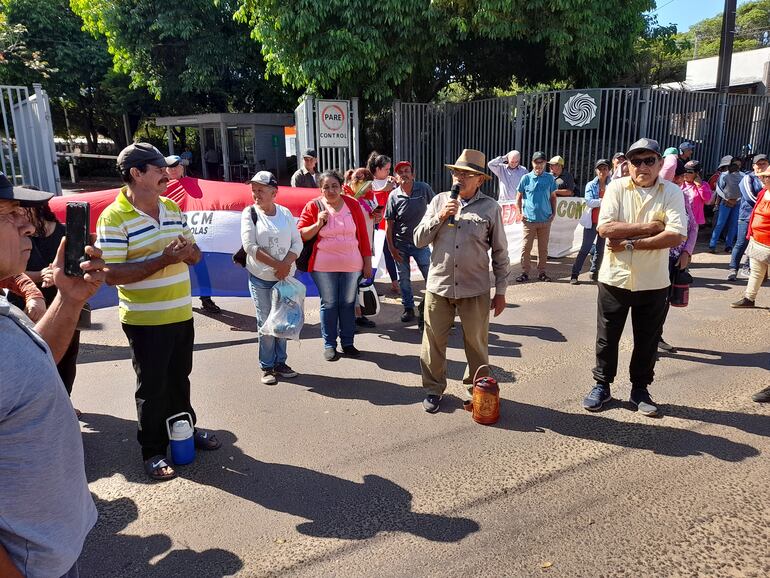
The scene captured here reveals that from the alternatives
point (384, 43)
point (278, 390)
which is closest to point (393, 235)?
point (278, 390)

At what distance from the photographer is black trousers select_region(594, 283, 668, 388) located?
425 cm

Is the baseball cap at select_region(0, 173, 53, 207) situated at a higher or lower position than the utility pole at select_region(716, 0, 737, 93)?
lower

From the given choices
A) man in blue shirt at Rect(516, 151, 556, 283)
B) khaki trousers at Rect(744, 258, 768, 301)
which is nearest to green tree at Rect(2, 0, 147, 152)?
man in blue shirt at Rect(516, 151, 556, 283)

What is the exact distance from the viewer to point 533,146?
12539 mm

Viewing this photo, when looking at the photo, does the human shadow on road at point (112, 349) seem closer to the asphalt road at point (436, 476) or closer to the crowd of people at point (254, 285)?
the asphalt road at point (436, 476)

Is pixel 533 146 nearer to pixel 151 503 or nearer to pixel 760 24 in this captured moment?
pixel 151 503

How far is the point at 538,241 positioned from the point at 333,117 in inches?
197

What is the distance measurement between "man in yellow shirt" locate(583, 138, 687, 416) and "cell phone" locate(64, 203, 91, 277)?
11.3 feet

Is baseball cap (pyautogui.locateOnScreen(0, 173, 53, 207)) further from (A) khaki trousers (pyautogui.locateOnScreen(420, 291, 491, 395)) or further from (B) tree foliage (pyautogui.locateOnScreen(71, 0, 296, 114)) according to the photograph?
(B) tree foliage (pyautogui.locateOnScreen(71, 0, 296, 114))

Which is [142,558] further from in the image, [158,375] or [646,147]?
[646,147]

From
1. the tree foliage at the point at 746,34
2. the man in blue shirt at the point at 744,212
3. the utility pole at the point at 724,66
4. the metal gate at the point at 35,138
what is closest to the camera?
the metal gate at the point at 35,138

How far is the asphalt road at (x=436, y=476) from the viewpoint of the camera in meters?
2.83

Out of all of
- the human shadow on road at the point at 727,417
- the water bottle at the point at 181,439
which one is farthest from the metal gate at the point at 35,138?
the human shadow on road at the point at 727,417

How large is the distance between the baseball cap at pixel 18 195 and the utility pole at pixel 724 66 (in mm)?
13965
